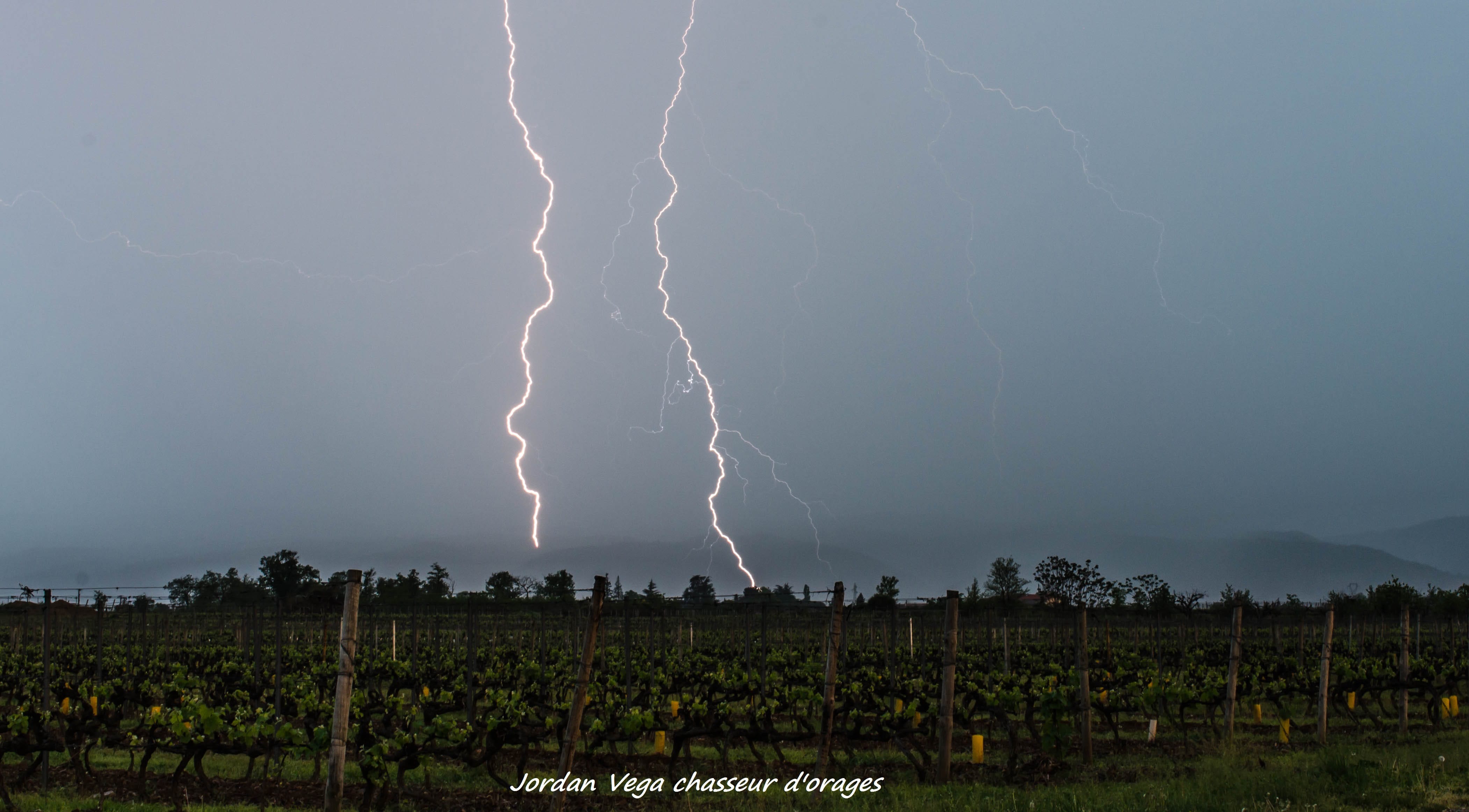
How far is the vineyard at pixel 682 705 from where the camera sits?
372 inches

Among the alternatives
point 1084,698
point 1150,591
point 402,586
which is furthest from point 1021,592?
point 1084,698

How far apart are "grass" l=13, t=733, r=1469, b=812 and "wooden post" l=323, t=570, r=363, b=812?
2.37 meters

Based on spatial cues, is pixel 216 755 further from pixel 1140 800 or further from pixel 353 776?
pixel 1140 800

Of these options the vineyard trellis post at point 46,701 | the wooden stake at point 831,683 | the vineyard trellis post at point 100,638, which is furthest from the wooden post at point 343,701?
the vineyard trellis post at point 100,638

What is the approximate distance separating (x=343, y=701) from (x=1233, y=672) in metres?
11.0

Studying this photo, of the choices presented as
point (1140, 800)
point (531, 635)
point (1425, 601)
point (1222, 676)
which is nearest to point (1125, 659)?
point (1222, 676)

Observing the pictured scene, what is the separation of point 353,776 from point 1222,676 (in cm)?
1431

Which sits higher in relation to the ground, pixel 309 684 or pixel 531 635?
pixel 309 684

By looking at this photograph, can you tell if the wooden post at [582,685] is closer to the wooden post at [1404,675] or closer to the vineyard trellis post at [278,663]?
the vineyard trellis post at [278,663]

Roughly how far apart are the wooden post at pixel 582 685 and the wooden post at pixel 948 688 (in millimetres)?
3304

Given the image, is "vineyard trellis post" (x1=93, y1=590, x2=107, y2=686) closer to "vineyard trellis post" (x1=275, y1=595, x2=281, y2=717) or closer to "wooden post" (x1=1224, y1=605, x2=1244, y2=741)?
"vineyard trellis post" (x1=275, y1=595, x2=281, y2=717)

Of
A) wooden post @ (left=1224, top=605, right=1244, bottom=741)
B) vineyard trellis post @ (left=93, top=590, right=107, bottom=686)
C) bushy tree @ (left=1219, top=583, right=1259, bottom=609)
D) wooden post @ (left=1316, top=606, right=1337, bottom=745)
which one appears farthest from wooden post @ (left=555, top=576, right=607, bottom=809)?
bushy tree @ (left=1219, top=583, right=1259, bottom=609)

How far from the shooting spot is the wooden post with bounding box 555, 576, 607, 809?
22.7 ft

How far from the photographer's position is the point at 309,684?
15094mm
